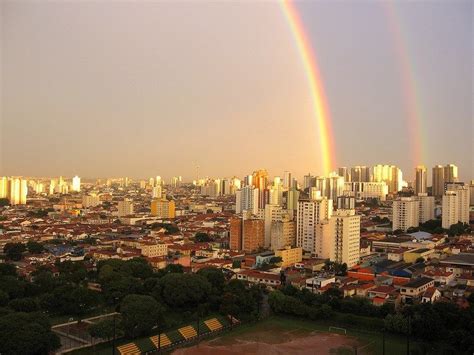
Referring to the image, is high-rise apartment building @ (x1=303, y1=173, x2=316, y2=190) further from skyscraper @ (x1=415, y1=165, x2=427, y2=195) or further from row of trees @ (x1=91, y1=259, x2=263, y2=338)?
row of trees @ (x1=91, y1=259, x2=263, y2=338)

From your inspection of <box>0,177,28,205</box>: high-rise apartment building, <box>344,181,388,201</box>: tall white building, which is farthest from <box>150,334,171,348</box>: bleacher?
<box>0,177,28,205</box>: high-rise apartment building

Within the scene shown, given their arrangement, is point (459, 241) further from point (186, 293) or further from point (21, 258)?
point (21, 258)

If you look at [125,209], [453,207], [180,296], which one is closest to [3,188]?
[125,209]

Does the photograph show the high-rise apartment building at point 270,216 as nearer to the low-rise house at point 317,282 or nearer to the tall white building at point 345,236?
the tall white building at point 345,236

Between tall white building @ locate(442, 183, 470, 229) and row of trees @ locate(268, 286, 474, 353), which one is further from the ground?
tall white building @ locate(442, 183, 470, 229)

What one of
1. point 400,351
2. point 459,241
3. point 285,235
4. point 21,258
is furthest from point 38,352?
point 459,241

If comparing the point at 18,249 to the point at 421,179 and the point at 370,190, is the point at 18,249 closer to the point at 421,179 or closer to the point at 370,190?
the point at 421,179
